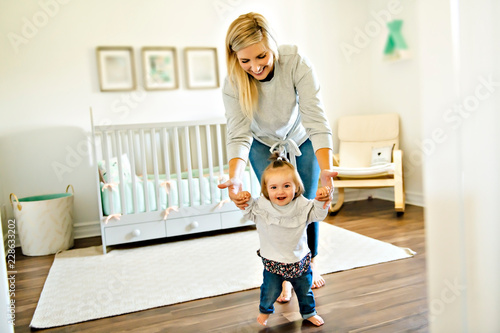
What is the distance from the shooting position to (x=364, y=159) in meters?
3.94

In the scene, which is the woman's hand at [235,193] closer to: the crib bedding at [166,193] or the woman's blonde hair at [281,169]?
the woman's blonde hair at [281,169]

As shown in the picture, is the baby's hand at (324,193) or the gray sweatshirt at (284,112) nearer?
the baby's hand at (324,193)

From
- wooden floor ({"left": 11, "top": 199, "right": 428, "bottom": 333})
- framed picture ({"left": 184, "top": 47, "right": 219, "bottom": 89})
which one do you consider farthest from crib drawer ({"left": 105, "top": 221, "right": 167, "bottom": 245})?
framed picture ({"left": 184, "top": 47, "right": 219, "bottom": 89})

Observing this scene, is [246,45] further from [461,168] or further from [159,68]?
[159,68]

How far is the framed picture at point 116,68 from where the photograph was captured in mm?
3469

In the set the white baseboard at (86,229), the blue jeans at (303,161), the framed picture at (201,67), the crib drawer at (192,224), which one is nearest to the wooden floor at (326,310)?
the blue jeans at (303,161)

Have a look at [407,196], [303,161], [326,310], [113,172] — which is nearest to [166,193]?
[113,172]

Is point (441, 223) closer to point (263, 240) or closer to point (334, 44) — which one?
point (263, 240)

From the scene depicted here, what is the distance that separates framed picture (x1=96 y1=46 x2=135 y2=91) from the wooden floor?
169cm

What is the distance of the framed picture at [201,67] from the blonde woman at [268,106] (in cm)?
209

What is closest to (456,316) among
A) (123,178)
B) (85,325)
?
(85,325)

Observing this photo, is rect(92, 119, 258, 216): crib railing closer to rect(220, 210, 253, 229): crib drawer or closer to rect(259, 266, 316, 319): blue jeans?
rect(220, 210, 253, 229): crib drawer

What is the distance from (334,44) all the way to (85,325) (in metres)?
3.35

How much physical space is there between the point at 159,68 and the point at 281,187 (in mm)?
2436
